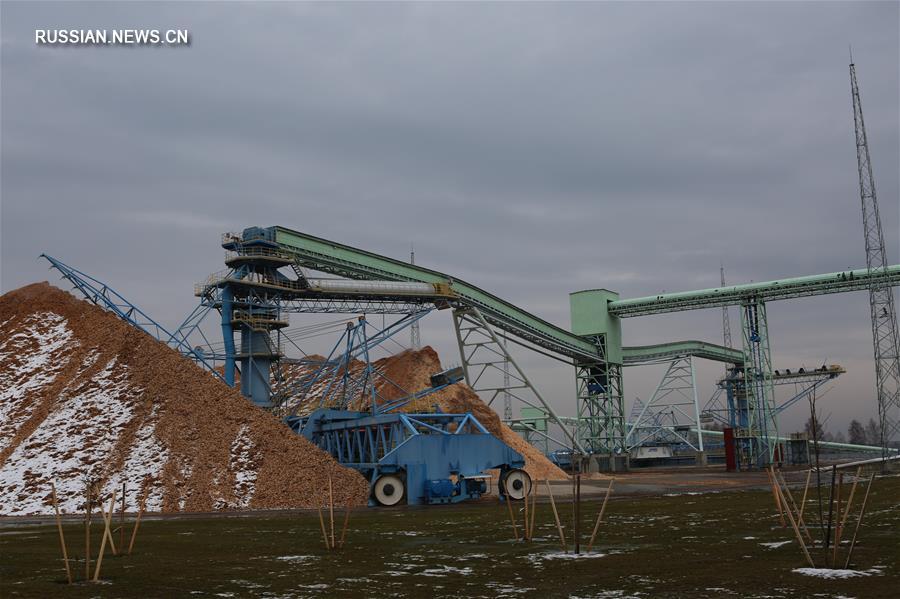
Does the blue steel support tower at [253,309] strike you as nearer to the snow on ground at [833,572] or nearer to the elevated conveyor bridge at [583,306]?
the elevated conveyor bridge at [583,306]

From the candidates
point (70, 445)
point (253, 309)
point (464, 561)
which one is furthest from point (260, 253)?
point (464, 561)

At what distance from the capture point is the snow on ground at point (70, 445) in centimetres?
3753

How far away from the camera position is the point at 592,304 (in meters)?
83.2

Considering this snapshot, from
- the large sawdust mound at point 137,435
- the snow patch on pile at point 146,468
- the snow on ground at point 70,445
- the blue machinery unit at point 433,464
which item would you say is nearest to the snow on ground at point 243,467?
the large sawdust mound at point 137,435

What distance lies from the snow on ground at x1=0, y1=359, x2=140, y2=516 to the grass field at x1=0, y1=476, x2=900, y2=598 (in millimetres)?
9435

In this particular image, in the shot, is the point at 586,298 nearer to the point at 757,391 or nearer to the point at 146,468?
the point at 757,391

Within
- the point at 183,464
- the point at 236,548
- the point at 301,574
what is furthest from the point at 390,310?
the point at 301,574

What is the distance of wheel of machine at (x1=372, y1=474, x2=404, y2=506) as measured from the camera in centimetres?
4019

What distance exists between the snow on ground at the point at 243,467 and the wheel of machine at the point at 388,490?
5.78 meters

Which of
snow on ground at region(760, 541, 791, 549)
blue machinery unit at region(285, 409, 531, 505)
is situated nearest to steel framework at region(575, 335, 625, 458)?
blue machinery unit at region(285, 409, 531, 505)

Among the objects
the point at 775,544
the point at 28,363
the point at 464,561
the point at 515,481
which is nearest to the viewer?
the point at 464,561

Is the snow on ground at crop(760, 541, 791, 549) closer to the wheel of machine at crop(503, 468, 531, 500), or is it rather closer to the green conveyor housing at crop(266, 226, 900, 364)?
the wheel of machine at crop(503, 468, 531, 500)

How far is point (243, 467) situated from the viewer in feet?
130

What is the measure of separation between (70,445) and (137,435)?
3.14 meters
